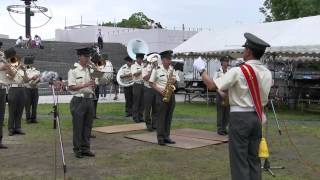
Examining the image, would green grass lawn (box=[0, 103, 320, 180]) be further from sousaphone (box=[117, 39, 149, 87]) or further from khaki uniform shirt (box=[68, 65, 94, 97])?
sousaphone (box=[117, 39, 149, 87])

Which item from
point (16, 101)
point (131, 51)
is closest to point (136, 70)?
point (131, 51)

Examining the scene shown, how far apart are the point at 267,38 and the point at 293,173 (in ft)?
38.9

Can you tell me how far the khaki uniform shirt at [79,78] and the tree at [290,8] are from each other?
78.3 ft

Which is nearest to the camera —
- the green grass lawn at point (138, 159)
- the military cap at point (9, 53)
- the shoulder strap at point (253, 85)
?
the shoulder strap at point (253, 85)

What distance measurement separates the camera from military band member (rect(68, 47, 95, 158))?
962 cm

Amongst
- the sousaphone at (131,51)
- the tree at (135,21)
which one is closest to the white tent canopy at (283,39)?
the sousaphone at (131,51)

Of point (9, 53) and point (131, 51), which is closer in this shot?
point (9, 53)

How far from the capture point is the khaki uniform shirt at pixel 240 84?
19.5 ft

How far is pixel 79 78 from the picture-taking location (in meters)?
9.65

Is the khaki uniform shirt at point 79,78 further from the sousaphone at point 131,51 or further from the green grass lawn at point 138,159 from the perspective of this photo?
the sousaphone at point 131,51

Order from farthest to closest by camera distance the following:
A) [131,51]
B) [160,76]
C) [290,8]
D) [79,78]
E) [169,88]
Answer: [290,8]
[131,51]
[160,76]
[169,88]
[79,78]

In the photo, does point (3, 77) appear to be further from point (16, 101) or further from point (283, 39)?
point (283, 39)

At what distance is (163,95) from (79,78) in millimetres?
2226

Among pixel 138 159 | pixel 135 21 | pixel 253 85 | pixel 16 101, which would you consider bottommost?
pixel 138 159
